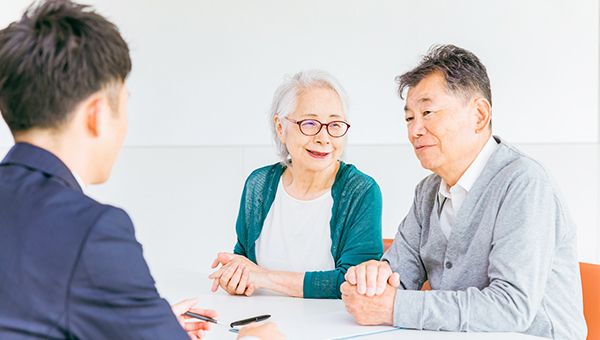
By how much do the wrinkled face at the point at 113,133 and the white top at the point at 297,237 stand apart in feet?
4.11

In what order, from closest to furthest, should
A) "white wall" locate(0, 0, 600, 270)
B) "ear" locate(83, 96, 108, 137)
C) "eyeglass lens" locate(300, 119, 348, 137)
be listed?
"ear" locate(83, 96, 108, 137) < "eyeglass lens" locate(300, 119, 348, 137) < "white wall" locate(0, 0, 600, 270)

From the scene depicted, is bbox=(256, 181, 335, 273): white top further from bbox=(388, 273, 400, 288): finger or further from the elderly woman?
bbox=(388, 273, 400, 288): finger

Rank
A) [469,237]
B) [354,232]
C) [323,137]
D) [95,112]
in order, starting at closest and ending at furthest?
1. [95,112]
2. [469,237]
3. [354,232]
4. [323,137]

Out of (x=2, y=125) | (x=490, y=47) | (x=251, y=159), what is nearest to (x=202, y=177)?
(x=251, y=159)

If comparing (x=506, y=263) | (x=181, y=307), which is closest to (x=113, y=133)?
(x=181, y=307)

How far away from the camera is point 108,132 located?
91cm

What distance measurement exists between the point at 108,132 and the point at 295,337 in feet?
2.17

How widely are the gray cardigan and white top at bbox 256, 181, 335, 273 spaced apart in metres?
0.54

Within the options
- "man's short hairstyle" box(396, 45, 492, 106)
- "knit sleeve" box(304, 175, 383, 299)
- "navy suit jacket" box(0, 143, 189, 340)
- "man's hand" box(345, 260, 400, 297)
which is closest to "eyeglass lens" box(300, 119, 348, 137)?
"knit sleeve" box(304, 175, 383, 299)

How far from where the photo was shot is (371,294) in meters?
1.34

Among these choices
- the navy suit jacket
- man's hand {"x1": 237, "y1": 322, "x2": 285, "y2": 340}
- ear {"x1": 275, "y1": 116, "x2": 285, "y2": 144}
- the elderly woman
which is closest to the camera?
the navy suit jacket

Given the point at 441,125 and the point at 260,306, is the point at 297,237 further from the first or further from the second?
the point at 441,125

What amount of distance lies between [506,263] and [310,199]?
1.01 meters

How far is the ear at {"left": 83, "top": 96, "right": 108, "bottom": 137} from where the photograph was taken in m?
0.87
